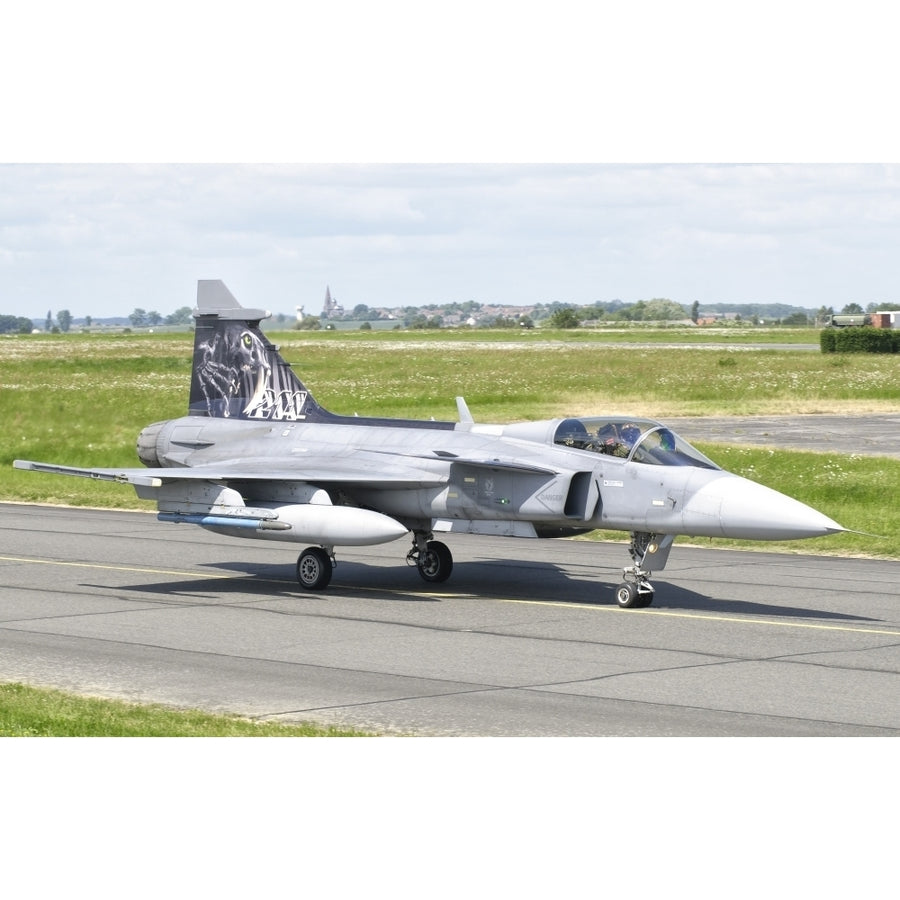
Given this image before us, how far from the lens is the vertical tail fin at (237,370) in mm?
21938

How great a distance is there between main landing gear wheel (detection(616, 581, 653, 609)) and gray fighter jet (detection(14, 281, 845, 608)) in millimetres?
18

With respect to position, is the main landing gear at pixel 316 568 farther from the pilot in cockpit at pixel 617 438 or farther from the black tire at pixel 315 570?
the pilot in cockpit at pixel 617 438

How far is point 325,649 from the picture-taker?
1543cm

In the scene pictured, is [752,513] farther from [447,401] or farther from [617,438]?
[447,401]

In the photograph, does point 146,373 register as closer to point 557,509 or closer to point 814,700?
point 557,509

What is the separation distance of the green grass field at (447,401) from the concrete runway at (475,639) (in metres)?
1.34

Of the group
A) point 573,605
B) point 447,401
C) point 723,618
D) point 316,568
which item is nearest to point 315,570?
point 316,568

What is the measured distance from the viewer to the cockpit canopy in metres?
17.4

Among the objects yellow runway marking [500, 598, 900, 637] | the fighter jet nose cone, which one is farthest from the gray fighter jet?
yellow runway marking [500, 598, 900, 637]

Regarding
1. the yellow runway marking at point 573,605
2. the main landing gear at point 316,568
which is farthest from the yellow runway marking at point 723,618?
the main landing gear at point 316,568

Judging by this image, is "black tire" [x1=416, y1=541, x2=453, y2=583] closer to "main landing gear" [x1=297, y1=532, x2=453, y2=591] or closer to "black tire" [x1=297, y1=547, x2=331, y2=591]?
"main landing gear" [x1=297, y1=532, x2=453, y2=591]

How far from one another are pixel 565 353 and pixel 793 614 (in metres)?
89.7

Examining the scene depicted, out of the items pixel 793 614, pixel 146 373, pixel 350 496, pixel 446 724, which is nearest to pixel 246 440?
pixel 350 496

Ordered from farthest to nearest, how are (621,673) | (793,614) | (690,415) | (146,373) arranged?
(146,373) → (690,415) → (793,614) → (621,673)
